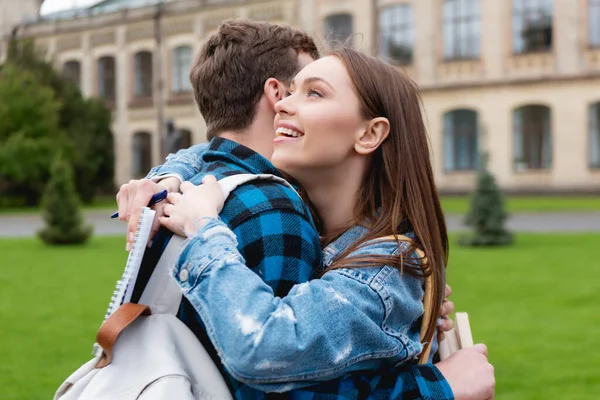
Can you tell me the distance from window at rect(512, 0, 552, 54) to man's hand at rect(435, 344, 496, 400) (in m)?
27.5

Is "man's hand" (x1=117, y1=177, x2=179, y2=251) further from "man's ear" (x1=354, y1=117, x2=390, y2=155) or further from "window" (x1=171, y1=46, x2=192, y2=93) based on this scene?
"window" (x1=171, y1=46, x2=192, y2=93)

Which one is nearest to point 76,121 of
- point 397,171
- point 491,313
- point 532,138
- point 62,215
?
point 62,215

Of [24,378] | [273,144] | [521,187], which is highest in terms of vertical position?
[273,144]

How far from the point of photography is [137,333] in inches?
65.7

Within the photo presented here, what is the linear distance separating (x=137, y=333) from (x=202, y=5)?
34905mm

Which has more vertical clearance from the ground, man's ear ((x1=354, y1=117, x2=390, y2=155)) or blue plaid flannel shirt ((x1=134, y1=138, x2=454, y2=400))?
man's ear ((x1=354, y1=117, x2=390, y2=155))

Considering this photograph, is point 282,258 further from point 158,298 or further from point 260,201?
point 158,298

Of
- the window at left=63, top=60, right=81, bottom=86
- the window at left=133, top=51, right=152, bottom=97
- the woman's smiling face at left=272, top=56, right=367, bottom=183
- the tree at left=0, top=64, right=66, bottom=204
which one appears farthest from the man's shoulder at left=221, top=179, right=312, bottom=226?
the window at left=63, top=60, right=81, bottom=86

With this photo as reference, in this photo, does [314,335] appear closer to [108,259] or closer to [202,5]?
[108,259]

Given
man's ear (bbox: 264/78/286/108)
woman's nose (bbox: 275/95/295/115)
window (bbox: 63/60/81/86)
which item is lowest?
woman's nose (bbox: 275/95/295/115)

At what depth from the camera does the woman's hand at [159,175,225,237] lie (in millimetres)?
1731

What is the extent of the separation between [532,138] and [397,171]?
A: 27.3 metres

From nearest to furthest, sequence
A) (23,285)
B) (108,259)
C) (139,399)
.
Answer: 1. (139,399)
2. (23,285)
3. (108,259)

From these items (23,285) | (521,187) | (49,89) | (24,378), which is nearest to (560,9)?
(521,187)
